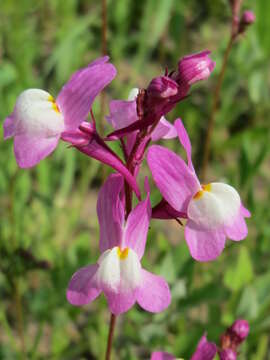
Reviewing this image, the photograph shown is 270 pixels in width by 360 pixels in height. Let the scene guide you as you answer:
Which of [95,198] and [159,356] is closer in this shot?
[159,356]

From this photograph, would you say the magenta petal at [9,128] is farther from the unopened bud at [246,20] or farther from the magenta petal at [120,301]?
the unopened bud at [246,20]

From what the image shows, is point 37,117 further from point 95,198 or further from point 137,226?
point 95,198

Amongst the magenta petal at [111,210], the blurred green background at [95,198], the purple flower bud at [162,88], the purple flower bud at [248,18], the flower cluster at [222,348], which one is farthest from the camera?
the blurred green background at [95,198]

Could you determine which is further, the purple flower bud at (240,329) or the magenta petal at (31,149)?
the purple flower bud at (240,329)

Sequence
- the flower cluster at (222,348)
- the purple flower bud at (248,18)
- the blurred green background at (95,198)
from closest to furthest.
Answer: the flower cluster at (222,348) < the purple flower bud at (248,18) < the blurred green background at (95,198)

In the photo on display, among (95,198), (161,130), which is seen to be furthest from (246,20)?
(95,198)

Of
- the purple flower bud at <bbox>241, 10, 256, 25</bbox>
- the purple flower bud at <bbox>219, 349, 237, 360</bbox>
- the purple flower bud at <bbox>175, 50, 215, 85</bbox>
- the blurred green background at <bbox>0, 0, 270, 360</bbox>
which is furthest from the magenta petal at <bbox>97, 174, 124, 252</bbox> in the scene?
the purple flower bud at <bbox>241, 10, 256, 25</bbox>

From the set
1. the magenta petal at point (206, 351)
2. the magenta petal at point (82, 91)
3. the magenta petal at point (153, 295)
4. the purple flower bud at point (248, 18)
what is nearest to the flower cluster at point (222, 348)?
the magenta petal at point (206, 351)
